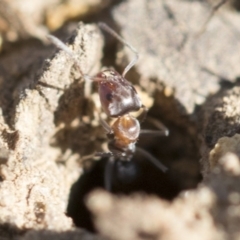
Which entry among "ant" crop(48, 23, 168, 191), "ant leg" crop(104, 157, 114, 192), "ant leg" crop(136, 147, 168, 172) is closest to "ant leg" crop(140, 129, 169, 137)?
"ant" crop(48, 23, 168, 191)

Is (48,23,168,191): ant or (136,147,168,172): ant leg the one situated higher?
(48,23,168,191): ant

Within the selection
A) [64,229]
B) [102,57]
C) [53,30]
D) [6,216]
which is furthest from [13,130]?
[53,30]

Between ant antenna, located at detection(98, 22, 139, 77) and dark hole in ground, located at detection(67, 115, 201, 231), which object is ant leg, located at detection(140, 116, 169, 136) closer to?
dark hole in ground, located at detection(67, 115, 201, 231)

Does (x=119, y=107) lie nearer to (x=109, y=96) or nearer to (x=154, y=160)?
(x=109, y=96)

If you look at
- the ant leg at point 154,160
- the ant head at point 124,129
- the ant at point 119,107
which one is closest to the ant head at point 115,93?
the ant at point 119,107

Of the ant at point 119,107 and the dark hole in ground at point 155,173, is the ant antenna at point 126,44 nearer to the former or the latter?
the ant at point 119,107
